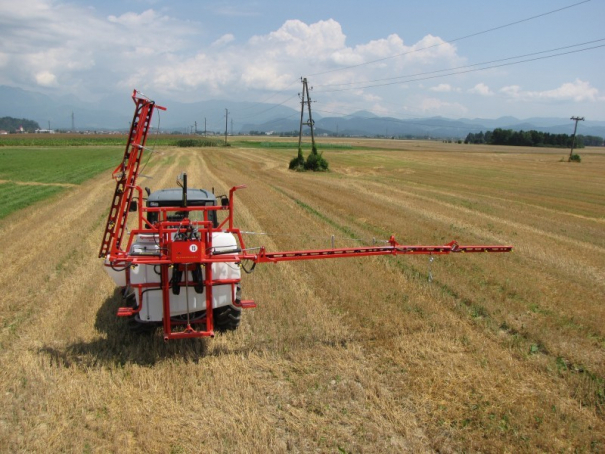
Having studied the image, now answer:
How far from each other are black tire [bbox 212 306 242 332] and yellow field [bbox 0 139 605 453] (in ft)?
0.74

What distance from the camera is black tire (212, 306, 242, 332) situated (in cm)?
654

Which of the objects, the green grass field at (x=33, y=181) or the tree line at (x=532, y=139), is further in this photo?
the tree line at (x=532, y=139)

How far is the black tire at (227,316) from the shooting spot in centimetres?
654

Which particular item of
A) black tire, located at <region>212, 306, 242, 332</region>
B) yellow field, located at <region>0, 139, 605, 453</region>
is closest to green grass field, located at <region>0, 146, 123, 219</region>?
yellow field, located at <region>0, 139, 605, 453</region>

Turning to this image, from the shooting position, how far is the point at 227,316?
6.57m

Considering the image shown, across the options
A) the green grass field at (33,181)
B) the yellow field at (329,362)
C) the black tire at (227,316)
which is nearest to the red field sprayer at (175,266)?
the black tire at (227,316)

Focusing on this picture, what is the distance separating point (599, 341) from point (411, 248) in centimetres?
293

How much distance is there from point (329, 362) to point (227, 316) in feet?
5.21

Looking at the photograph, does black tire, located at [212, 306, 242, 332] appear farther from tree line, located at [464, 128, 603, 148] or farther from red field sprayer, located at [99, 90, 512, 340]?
tree line, located at [464, 128, 603, 148]

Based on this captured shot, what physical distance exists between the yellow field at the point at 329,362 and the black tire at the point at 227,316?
23 centimetres

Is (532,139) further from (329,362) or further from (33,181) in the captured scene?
(329,362)

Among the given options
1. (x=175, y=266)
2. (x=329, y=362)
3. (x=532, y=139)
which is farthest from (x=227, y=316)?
(x=532, y=139)

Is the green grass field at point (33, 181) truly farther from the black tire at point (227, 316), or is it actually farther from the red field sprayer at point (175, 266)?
the black tire at point (227, 316)

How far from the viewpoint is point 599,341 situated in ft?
21.8
